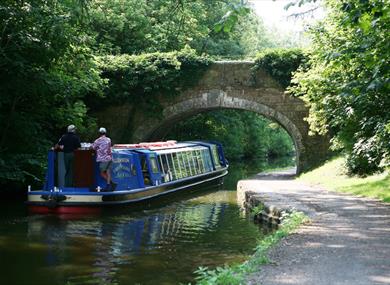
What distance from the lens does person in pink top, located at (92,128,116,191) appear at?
11.8m

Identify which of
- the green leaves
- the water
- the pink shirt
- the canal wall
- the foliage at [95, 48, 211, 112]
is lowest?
the water

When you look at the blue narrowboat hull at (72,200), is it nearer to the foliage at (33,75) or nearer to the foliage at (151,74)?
the foliage at (33,75)

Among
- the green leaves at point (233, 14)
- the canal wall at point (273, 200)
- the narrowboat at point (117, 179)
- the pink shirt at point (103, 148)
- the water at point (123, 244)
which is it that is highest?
the green leaves at point (233, 14)

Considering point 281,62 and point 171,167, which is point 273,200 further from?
point 281,62

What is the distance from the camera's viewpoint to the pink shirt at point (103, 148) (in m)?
11.7

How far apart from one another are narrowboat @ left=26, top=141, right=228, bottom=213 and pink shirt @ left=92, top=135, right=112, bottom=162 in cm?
21

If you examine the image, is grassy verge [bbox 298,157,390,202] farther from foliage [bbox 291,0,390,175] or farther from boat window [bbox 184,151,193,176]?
boat window [bbox 184,151,193,176]

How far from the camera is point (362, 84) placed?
6.64 m

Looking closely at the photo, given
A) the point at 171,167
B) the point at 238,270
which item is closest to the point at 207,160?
the point at 171,167

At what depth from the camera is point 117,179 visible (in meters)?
12.5


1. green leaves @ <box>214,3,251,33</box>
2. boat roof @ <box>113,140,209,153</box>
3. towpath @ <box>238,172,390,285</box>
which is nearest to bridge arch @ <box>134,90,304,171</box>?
boat roof @ <box>113,140,209,153</box>

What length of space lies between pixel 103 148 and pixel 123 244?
368 cm

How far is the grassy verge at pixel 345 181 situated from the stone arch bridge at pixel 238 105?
4.37 feet

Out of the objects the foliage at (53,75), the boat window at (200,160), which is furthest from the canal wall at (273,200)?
the foliage at (53,75)
